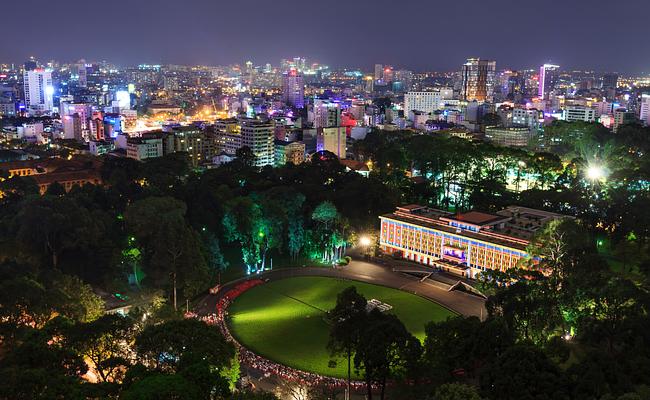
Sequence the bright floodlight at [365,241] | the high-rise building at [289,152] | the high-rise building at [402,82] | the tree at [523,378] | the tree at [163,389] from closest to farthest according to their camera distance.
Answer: the tree at [163,389]
the tree at [523,378]
the bright floodlight at [365,241]
the high-rise building at [289,152]
the high-rise building at [402,82]

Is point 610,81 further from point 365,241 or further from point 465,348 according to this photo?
point 465,348

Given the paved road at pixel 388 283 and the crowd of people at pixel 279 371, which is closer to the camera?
the crowd of people at pixel 279 371

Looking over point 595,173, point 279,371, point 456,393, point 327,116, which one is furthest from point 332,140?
point 456,393

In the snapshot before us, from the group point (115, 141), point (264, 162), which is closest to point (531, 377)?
point (264, 162)

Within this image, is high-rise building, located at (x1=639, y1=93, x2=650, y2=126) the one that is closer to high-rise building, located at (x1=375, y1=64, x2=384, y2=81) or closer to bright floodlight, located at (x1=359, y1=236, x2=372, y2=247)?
bright floodlight, located at (x1=359, y1=236, x2=372, y2=247)

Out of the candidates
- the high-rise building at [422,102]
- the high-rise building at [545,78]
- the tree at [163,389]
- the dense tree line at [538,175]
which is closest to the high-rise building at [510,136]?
the dense tree line at [538,175]

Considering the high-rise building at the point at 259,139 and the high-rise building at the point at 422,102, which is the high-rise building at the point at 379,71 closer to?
the high-rise building at the point at 422,102
